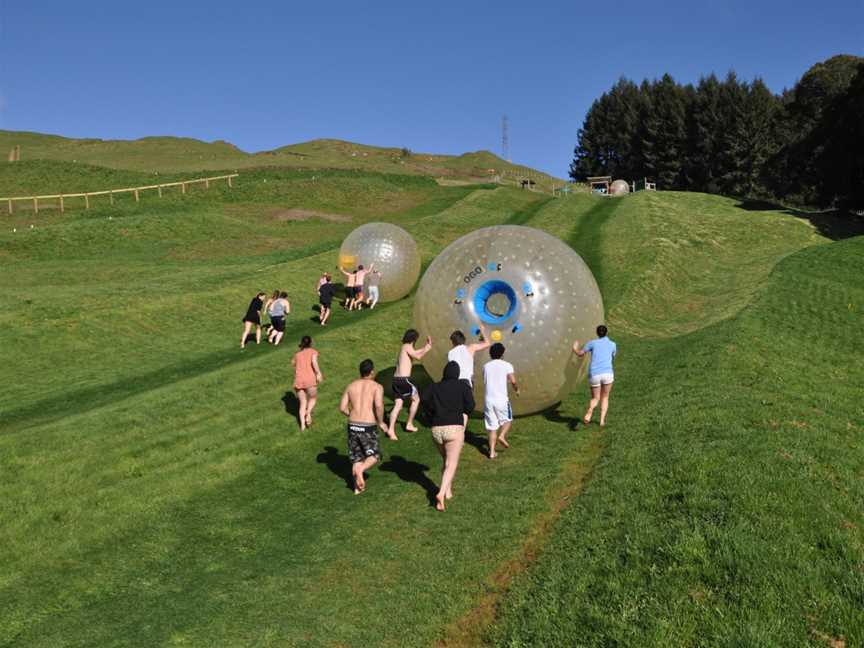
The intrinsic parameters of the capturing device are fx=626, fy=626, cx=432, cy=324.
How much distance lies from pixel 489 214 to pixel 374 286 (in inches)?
1092

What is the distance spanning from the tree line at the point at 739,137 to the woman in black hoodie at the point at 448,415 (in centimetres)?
4581

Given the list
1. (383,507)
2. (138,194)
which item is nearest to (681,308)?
(383,507)

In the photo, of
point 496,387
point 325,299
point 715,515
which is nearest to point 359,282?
point 325,299

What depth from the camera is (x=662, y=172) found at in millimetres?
85250

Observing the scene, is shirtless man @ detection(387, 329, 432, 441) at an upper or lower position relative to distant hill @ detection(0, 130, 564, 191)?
lower

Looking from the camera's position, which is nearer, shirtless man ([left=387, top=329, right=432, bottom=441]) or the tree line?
shirtless man ([left=387, top=329, right=432, bottom=441])

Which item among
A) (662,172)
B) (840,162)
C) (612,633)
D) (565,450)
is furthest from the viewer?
(662,172)

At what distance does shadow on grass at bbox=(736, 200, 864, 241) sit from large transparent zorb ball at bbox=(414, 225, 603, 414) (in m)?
35.4

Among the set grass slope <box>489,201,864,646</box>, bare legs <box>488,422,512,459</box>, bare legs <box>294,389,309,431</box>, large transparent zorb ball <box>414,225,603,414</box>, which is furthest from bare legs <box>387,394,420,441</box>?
grass slope <box>489,201,864,646</box>

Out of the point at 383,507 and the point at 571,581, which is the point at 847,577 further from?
the point at 383,507

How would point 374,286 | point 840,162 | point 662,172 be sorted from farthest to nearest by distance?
point 662,172
point 840,162
point 374,286

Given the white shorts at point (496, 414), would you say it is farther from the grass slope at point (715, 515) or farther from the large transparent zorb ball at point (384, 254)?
the large transparent zorb ball at point (384, 254)

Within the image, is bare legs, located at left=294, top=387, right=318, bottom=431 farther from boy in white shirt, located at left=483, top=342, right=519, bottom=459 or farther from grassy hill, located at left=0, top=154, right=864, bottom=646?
boy in white shirt, located at left=483, top=342, right=519, bottom=459

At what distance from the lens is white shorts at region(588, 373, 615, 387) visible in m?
12.2
